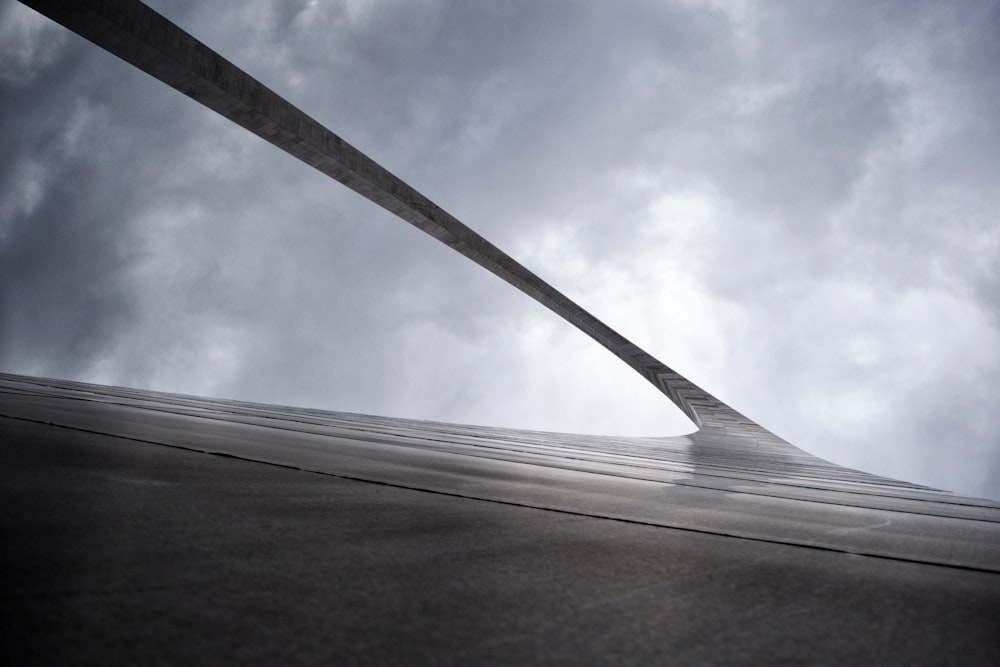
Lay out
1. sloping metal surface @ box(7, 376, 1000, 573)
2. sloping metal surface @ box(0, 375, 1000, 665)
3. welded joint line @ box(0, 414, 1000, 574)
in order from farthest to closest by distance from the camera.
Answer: sloping metal surface @ box(7, 376, 1000, 573), welded joint line @ box(0, 414, 1000, 574), sloping metal surface @ box(0, 375, 1000, 665)

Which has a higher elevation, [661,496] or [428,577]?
[661,496]

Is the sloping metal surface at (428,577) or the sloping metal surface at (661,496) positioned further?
the sloping metal surface at (661,496)

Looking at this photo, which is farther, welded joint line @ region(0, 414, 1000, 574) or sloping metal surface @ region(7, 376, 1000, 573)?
sloping metal surface @ region(7, 376, 1000, 573)

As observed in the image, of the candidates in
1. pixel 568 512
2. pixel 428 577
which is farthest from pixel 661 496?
pixel 428 577

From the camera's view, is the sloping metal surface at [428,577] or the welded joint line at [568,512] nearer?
the sloping metal surface at [428,577]

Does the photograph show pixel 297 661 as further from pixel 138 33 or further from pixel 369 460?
pixel 138 33

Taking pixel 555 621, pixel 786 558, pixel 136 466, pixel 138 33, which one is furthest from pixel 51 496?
pixel 138 33

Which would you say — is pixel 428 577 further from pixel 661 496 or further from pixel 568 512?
pixel 661 496

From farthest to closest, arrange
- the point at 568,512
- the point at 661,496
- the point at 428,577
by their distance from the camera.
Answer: the point at 661,496 < the point at 568,512 < the point at 428,577

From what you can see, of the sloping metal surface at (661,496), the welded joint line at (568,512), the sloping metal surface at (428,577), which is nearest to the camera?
the sloping metal surface at (428,577)

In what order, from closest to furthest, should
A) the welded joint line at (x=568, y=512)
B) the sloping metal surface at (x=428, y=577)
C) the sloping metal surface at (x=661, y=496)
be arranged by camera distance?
the sloping metal surface at (x=428, y=577), the welded joint line at (x=568, y=512), the sloping metal surface at (x=661, y=496)

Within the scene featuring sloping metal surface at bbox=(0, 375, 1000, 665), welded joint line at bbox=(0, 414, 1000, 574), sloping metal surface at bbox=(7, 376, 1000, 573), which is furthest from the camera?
sloping metal surface at bbox=(7, 376, 1000, 573)

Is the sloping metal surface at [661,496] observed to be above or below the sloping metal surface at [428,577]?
above

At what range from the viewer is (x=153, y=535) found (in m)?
1.20
